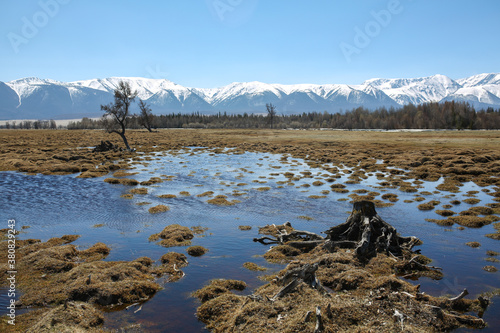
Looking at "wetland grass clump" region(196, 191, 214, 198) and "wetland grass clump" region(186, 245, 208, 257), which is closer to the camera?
"wetland grass clump" region(186, 245, 208, 257)

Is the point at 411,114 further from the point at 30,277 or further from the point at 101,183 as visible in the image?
the point at 30,277

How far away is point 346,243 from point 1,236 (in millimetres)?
16711

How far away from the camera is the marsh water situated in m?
11.0

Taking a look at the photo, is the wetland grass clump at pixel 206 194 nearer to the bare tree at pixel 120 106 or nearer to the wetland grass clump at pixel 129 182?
the wetland grass clump at pixel 129 182

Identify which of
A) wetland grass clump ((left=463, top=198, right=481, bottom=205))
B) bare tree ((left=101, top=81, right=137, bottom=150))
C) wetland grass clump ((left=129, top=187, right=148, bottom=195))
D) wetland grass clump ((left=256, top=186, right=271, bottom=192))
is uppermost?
bare tree ((left=101, top=81, right=137, bottom=150))

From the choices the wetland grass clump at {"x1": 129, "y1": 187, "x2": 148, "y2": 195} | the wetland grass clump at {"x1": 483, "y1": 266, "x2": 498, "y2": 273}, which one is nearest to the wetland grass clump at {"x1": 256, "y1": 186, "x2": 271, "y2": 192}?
the wetland grass clump at {"x1": 129, "y1": 187, "x2": 148, "y2": 195}

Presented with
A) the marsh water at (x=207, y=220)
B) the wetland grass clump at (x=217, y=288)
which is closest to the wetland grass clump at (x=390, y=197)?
the marsh water at (x=207, y=220)

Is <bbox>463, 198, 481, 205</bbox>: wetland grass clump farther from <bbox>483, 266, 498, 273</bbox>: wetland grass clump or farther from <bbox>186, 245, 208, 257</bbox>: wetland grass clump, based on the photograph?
<bbox>186, 245, 208, 257</bbox>: wetland grass clump

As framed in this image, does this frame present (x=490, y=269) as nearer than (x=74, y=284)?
No

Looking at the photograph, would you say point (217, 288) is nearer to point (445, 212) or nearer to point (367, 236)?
point (367, 236)

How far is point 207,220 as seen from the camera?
64.8 ft

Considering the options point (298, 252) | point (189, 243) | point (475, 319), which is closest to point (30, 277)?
point (189, 243)

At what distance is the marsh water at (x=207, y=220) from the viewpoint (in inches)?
431

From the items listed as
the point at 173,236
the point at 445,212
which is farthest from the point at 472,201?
the point at 173,236
